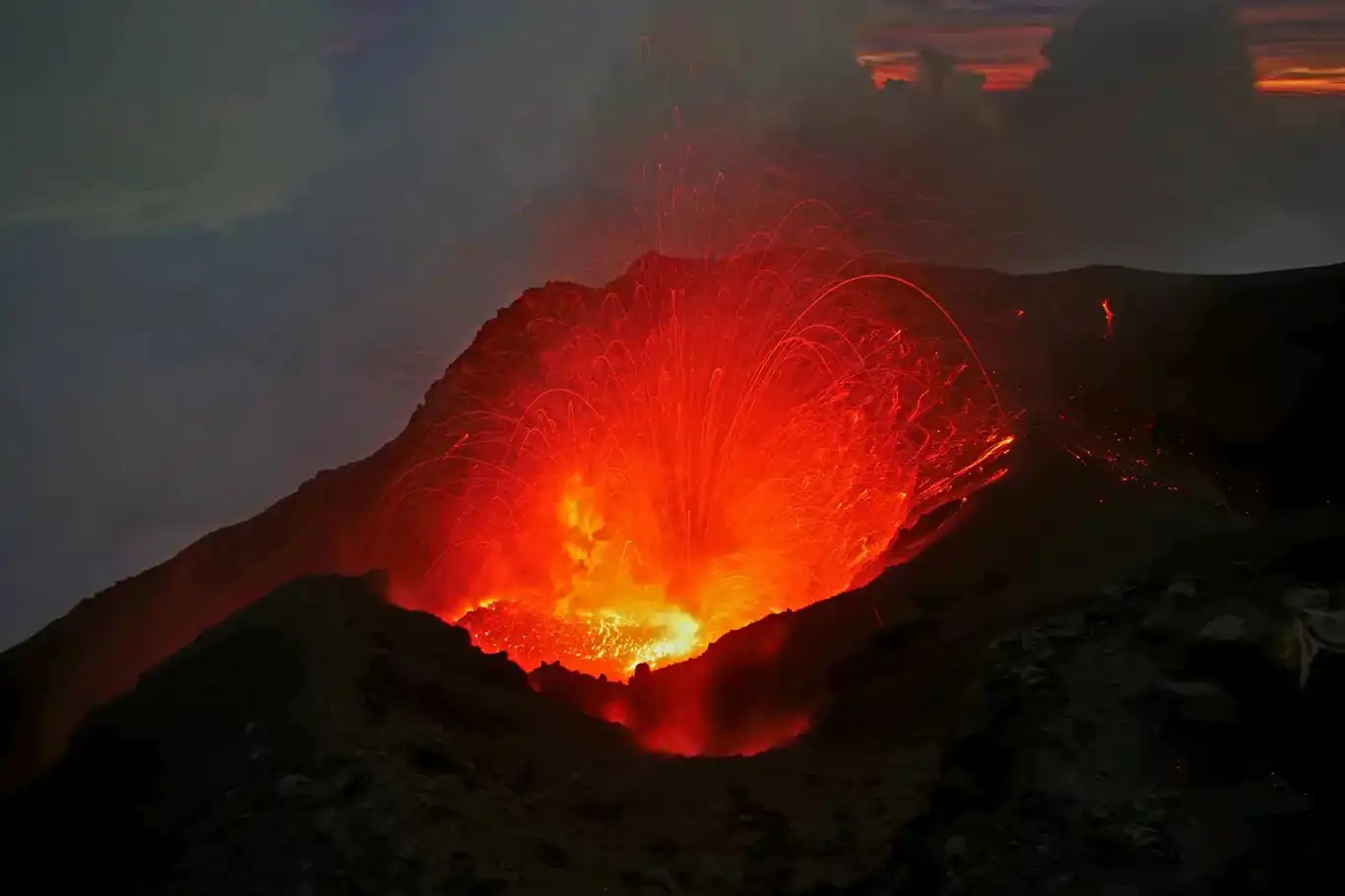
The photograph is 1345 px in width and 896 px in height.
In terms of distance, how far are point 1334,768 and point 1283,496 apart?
6430mm

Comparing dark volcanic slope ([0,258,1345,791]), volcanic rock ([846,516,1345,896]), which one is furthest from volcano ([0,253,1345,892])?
volcanic rock ([846,516,1345,896])

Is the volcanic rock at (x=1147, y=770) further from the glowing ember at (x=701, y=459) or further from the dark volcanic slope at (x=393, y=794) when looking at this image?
the glowing ember at (x=701, y=459)

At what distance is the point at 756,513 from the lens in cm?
1395

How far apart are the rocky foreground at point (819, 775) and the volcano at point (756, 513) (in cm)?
8

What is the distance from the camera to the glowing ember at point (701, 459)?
12469mm

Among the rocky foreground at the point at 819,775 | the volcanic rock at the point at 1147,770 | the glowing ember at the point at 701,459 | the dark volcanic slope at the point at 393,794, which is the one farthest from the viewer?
the glowing ember at the point at 701,459

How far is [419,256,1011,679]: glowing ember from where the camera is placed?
40.9 feet

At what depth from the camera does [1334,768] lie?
6086 mm

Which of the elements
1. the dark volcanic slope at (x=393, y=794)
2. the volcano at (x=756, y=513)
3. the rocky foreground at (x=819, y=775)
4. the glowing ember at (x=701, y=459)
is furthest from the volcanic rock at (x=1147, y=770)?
the glowing ember at (x=701, y=459)

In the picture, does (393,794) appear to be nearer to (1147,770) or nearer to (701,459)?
Answer: (1147,770)

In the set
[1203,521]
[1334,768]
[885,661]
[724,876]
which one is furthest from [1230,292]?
[724,876]

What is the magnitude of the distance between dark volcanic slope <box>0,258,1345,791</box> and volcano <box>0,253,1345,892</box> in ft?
0.16

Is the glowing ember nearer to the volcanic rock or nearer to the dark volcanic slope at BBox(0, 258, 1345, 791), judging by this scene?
the dark volcanic slope at BBox(0, 258, 1345, 791)

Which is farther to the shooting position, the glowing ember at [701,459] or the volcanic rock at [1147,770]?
the glowing ember at [701,459]
